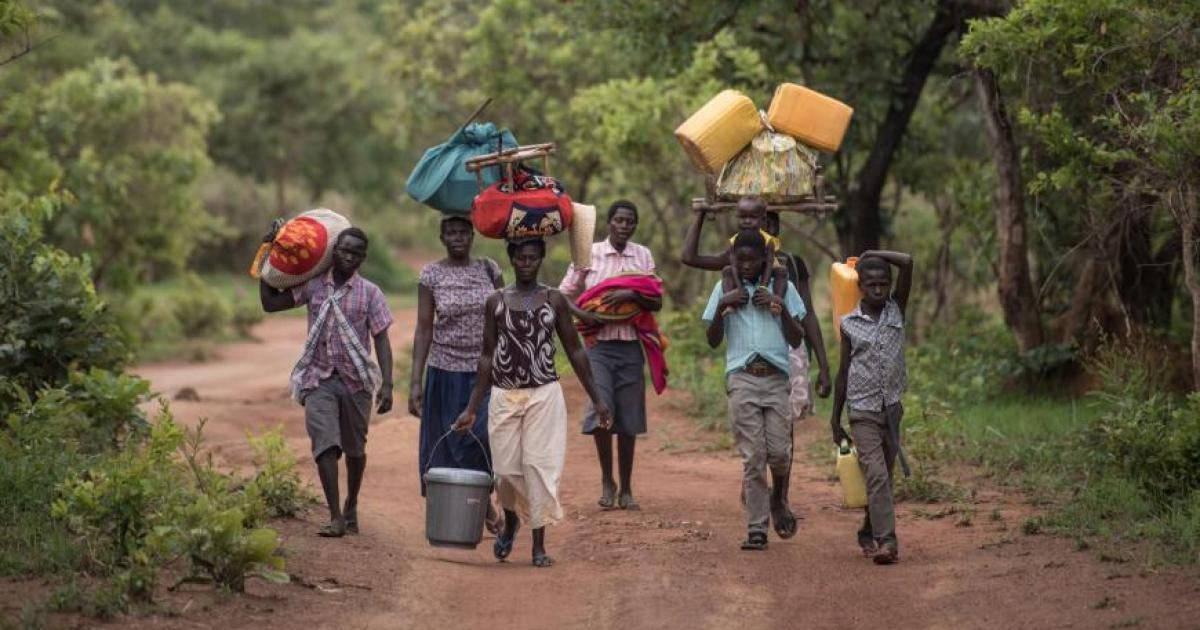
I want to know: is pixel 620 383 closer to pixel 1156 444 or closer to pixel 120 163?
pixel 1156 444

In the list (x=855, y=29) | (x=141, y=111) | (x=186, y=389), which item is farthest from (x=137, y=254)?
(x=855, y=29)

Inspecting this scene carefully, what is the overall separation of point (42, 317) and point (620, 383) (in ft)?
13.3

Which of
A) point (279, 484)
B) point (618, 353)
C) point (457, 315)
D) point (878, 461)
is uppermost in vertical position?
point (457, 315)

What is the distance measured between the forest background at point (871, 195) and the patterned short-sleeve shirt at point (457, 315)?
179 centimetres

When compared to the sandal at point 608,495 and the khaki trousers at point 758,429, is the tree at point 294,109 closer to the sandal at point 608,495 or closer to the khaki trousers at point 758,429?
the sandal at point 608,495

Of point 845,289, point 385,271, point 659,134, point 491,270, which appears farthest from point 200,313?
point 845,289

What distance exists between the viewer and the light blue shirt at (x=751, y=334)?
27.9ft

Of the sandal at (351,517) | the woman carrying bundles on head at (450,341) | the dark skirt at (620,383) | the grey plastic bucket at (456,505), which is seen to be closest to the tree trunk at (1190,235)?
the dark skirt at (620,383)

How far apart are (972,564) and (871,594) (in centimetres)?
76

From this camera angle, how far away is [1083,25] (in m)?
9.88

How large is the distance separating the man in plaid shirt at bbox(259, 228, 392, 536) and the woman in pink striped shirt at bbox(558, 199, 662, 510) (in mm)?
1400

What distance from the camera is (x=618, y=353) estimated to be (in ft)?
32.3

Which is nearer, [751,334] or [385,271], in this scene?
[751,334]

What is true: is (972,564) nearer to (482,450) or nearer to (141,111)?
(482,450)
